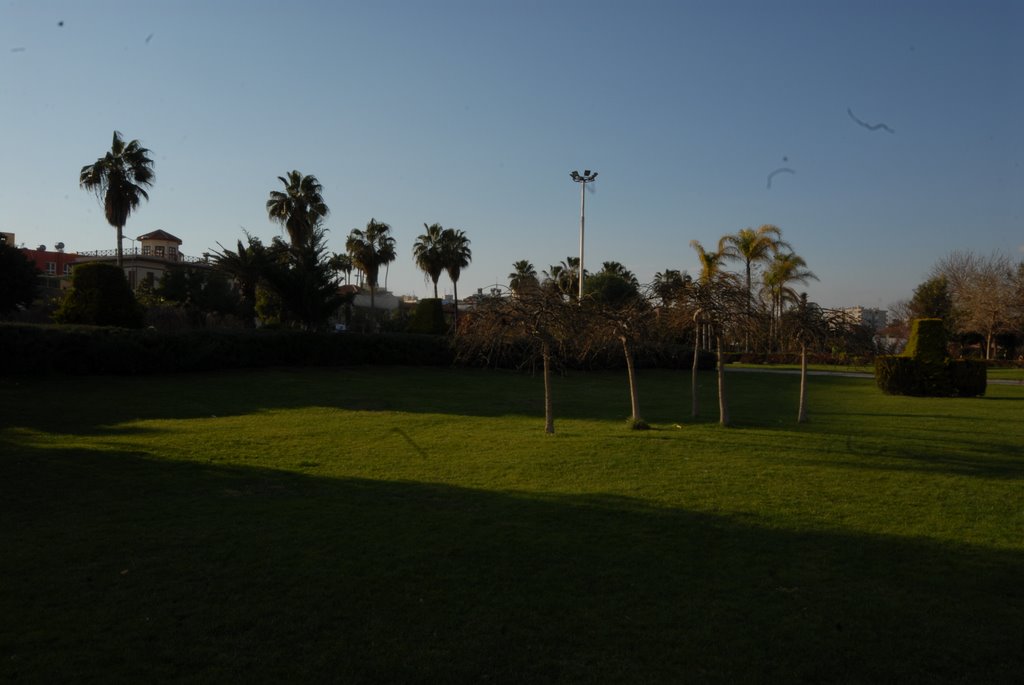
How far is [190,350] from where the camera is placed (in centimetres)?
2403

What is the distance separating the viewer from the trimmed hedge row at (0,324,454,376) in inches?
800

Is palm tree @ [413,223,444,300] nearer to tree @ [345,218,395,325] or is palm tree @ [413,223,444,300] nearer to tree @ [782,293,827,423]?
tree @ [345,218,395,325]

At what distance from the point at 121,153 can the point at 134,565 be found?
122 feet

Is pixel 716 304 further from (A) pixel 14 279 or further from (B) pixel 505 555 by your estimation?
(A) pixel 14 279

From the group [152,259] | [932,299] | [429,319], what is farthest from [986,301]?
[152,259]

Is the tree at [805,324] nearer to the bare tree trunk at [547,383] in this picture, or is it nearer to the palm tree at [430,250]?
the bare tree trunk at [547,383]

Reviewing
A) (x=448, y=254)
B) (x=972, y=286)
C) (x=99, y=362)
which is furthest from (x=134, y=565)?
(x=972, y=286)

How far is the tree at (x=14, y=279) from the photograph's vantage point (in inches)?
1359

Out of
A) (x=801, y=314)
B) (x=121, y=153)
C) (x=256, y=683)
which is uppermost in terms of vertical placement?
(x=121, y=153)

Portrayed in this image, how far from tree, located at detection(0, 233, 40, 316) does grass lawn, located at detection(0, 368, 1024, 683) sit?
82.3ft

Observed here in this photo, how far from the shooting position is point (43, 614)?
5094 mm

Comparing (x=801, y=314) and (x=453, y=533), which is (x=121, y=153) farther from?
(x=453, y=533)

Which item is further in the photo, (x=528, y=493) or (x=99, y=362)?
(x=99, y=362)

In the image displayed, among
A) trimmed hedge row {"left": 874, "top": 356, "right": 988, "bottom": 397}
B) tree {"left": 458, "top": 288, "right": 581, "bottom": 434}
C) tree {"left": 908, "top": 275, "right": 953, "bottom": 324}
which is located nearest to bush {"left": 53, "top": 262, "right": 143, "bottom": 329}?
tree {"left": 458, "top": 288, "right": 581, "bottom": 434}
